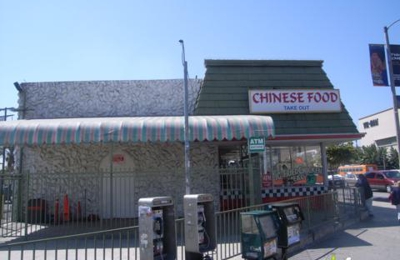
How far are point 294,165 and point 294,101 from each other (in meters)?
Result: 3.13

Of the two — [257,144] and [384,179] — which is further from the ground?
[257,144]

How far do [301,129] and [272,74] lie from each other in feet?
8.63

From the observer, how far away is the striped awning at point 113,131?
34.6ft

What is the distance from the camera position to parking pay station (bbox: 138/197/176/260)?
5.65 m

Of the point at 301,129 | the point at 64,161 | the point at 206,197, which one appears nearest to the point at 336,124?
the point at 301,129

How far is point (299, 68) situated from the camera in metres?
15.5

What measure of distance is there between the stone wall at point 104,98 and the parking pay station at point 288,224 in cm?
845

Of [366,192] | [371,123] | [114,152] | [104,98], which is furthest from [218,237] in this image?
[371,123]

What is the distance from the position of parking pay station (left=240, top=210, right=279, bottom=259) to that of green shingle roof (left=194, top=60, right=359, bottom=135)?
759 centimetres

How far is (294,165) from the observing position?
53.0 feet

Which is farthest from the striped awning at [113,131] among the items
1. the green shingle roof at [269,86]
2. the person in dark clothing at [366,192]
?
the person in dark clothing at [366,192]

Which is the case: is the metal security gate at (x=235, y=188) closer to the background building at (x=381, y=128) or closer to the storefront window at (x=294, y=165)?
the storefront window at (x=294, y=165)

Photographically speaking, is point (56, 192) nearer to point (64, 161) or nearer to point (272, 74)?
point (64, 161)

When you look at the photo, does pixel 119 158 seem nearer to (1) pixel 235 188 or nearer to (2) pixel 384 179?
(1) pixel 235 188
